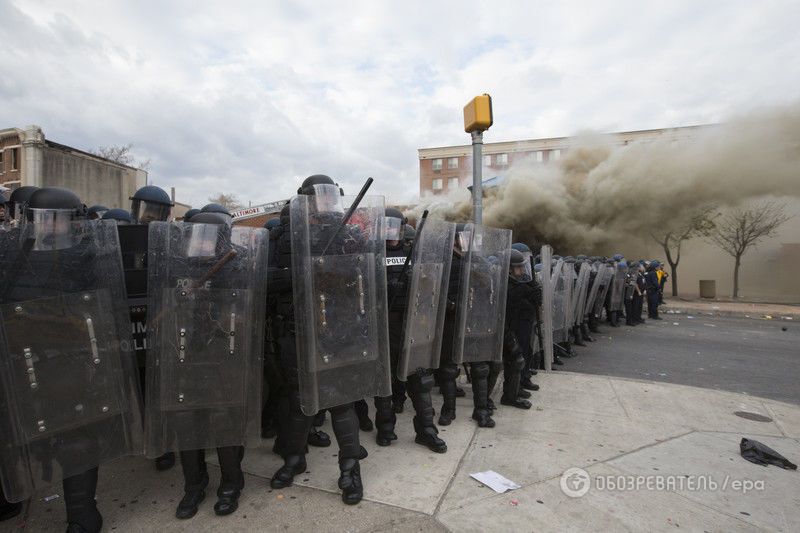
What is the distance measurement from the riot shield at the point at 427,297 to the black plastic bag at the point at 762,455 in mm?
2215

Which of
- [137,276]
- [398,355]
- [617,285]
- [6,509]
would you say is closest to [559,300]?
[398,355]

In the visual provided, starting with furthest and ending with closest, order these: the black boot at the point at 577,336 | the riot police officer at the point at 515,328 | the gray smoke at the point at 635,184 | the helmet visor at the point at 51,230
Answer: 1. the gray smoke at the point at 635,184
2. the black boot at the point at 577,336
3. the riot police officer at the point at 515,328
4. the helmet visor at the point at 51,230

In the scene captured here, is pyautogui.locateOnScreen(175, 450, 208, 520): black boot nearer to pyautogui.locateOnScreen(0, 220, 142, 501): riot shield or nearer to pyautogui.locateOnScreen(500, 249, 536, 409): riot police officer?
pyautogui.locateOnScreen(0, 220, 142, 501): riot shield

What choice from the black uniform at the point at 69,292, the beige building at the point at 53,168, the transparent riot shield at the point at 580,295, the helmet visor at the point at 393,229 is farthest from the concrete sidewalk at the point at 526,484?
the beige building at the point at 53,168

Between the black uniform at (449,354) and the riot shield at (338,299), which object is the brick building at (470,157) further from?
the riot shield at (338,299)

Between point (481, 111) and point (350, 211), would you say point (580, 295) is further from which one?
point (350, 211)

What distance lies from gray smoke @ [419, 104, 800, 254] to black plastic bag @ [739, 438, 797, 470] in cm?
989

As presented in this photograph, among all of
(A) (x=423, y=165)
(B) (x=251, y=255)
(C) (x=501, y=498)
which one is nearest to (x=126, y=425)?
(B) (x=251, y=255)

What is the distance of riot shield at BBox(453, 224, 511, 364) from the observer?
350 cm

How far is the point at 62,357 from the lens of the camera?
193cm

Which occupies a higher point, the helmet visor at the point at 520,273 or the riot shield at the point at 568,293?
the helmet visor at the point at 520,273

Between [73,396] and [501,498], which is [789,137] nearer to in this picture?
[501,498]

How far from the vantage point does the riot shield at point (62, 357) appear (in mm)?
1839

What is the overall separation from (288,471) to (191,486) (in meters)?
0.53
